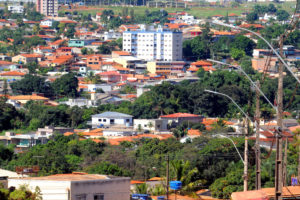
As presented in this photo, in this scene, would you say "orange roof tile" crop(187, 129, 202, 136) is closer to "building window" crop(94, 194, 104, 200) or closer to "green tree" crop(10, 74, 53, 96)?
"green tree" crop(10, 74, 53, 96)

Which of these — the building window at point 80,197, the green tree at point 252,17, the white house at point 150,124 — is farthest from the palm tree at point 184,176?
the green tree at point 252,17

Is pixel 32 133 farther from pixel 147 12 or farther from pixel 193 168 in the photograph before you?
pixel 147 12

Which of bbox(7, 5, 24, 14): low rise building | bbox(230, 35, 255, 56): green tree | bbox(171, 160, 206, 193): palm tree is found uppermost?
bbox(171, 160, 206, 193): palm tree

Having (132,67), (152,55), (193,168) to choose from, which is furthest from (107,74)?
(193,168)

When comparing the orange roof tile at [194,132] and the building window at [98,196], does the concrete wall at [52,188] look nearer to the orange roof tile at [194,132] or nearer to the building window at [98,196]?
the building window at [98,196]

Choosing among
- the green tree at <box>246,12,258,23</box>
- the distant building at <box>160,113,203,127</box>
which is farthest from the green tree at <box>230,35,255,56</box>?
the distant building at <box>160,113,203,127</box>

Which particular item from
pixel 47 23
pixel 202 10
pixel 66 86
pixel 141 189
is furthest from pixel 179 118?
pixel 202 10

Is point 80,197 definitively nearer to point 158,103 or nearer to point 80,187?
point 80,187
